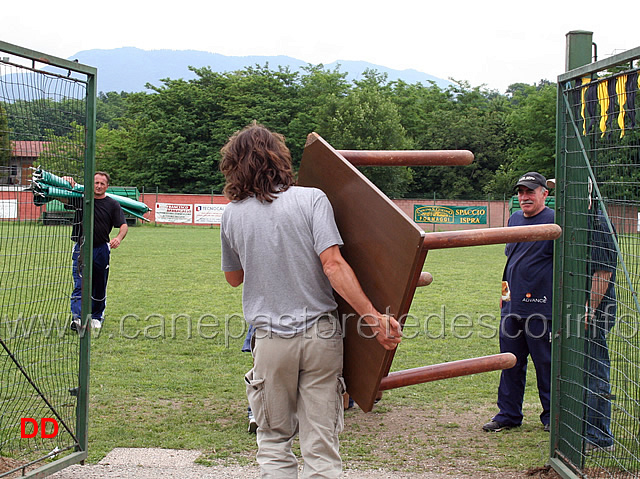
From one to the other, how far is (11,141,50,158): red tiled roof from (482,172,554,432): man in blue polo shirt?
11.0ft

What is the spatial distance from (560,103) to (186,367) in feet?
15.0

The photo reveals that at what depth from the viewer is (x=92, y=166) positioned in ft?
13.5

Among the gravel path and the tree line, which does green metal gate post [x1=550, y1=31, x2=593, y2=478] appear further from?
the tree line

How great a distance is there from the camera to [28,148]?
3824 millimetres

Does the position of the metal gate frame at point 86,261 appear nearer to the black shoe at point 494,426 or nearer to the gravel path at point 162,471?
the gravel path at point 162,471

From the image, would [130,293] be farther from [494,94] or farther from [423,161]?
[494,94]

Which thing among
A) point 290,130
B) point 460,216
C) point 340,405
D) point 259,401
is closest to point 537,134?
point 460,216

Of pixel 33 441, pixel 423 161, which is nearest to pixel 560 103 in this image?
pixel 423 161


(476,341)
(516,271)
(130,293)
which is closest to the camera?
(516,271)

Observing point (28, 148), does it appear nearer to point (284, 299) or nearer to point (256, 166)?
point (256, 166)

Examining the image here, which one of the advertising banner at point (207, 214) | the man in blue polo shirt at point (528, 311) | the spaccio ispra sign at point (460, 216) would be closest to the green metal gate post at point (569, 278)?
the man in blue polo shirt at point (528, 311)

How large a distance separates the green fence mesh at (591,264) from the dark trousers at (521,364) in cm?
78

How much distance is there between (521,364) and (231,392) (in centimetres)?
257

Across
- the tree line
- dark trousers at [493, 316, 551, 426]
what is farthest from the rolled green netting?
the tree line
